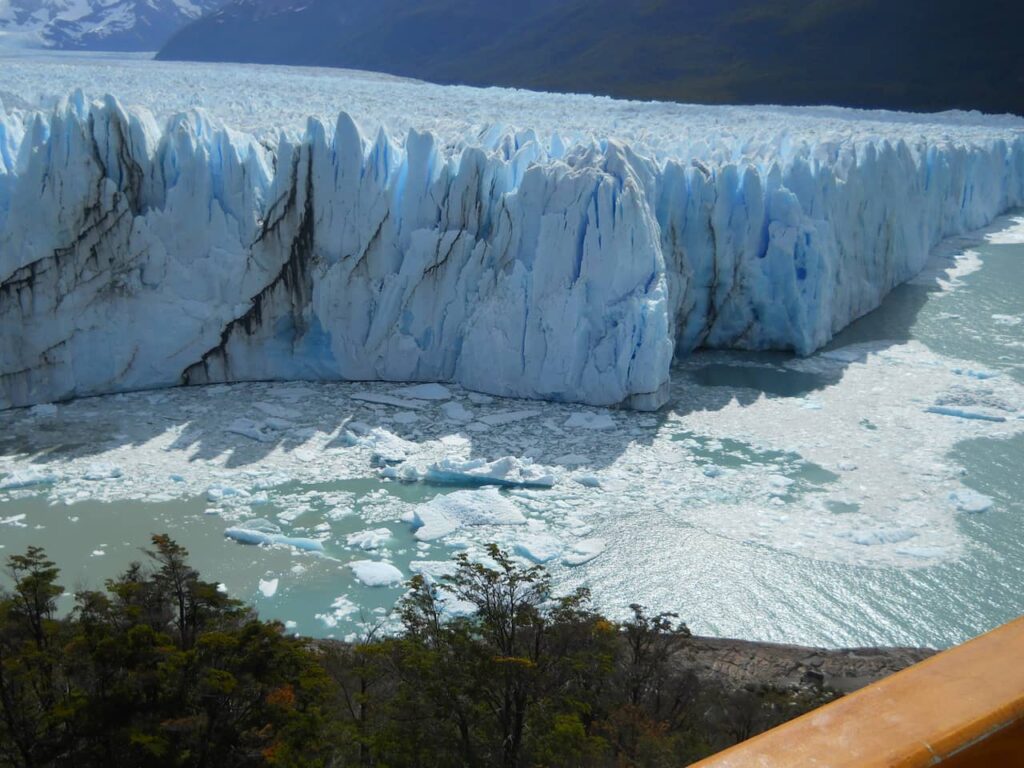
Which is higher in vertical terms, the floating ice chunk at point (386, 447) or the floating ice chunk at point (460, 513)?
the floating ice chunk at point (386, 447)

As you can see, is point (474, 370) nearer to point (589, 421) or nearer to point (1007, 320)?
point (589, 421)

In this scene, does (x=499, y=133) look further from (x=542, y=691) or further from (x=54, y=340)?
(x=542, y=691)

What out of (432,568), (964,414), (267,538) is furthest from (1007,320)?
(267,538)

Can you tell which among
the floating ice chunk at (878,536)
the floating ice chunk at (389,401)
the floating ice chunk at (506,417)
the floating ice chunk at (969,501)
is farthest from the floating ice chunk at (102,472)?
the floating ice chunk at (969,501)

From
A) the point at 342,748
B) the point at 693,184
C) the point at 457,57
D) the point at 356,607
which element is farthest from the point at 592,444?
the point at 457,57

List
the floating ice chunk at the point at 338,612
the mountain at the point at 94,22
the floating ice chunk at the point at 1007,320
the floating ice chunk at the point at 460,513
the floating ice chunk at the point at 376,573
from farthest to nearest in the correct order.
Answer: the mountain at the point at 94,22 → the floating ice chunk at the point at 1007,320 → the floating ice chunk at the point at 460,513 → the floating ice chunk at the point at 376,573 → the floating ice chunk at the point at 338,612

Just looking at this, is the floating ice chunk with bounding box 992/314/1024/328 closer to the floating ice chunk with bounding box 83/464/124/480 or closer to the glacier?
the glacier

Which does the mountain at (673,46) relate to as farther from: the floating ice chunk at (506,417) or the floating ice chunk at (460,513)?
the floating ice chunk at (460,513)
